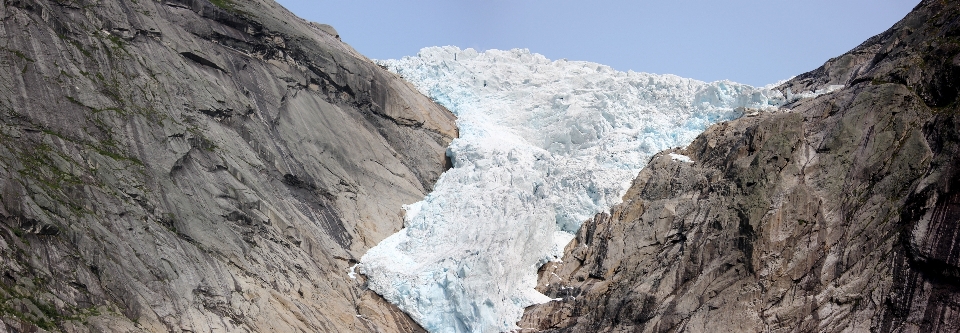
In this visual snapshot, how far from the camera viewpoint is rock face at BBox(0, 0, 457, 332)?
40375mm

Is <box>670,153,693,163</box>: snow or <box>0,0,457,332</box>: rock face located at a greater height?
<box>670,153,693,163</box>: snow

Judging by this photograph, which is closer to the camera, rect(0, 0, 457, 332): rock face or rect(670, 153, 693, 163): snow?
rect(0, 0, 457, 332): rock face

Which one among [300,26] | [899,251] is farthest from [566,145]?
[899,251]

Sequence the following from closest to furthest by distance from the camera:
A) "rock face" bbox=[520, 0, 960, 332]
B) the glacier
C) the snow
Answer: "rock face" bbox=[520, 0, 960, 332], the glacier, the snow

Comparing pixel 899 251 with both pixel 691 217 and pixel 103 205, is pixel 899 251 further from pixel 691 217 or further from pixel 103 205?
pixel 103 205

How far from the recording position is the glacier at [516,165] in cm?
5047

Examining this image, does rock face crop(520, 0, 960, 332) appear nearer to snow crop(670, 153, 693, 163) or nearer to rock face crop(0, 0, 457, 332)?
snow crop(670, 153, 693, 163)

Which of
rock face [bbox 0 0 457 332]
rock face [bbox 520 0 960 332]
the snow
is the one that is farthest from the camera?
the snow

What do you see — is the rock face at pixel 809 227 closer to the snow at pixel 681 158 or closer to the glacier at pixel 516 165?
the snow at pixel 681 158

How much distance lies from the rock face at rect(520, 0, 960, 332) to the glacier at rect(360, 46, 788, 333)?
2.02 meters

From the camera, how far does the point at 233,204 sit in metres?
49.2

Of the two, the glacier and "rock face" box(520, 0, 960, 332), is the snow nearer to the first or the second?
"rock face" box(520, 0, 960, 332)

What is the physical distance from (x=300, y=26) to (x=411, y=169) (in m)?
13.6

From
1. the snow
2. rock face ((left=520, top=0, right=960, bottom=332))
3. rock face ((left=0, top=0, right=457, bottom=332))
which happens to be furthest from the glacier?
the snow
